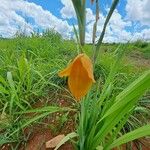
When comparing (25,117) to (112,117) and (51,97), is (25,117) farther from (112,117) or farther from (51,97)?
(112,117)

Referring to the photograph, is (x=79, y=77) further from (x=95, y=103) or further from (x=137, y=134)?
(x=95, y=103)

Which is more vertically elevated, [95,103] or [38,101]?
[95,103]

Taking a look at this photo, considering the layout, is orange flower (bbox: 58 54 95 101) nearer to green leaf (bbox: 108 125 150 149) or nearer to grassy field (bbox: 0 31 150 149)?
green leaf (bbox: 108 125 150 149)

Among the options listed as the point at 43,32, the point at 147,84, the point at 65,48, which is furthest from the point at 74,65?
the point at 43,32

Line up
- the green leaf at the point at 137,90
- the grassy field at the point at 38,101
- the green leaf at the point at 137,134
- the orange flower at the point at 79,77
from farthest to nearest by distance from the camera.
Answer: the grassy field at the point at 38,101 < the green leaf at the point at 137,134 < the green leaf at the point at 137,90 < the orange flower at the point at 79,77

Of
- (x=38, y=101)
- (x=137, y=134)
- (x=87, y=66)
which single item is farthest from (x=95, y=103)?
(x=87, y=66)

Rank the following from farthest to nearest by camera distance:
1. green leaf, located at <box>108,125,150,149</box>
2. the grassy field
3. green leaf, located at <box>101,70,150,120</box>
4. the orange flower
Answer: the grassy field → green leaf, located at <box>108,125,150,149</box> → green leaf, located at <box>101,70,150,120</box> → the orange flower

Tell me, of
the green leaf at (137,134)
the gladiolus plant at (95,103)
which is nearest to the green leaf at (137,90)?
the gladiolus plant at (95,103)

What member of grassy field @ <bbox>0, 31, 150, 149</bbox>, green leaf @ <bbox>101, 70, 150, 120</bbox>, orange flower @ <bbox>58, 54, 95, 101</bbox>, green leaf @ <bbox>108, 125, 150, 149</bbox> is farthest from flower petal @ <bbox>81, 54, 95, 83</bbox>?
grassy field @ <bbox>0, 31, 150, 149</bbox>

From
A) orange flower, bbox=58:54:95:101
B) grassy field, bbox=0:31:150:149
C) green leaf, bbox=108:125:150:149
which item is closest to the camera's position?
orange flower, bbox=58:54:95:101

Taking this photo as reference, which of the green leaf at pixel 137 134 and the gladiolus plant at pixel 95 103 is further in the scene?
the green leaf at pixel 137 134

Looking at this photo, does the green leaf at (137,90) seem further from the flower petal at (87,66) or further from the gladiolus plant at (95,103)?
the flower petal at (87,66)
